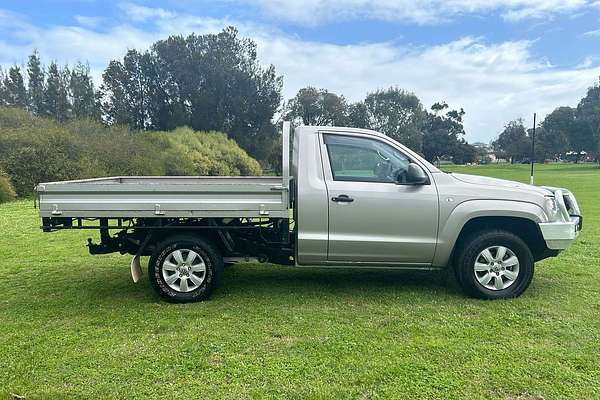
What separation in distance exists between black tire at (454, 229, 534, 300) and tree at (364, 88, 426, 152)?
54638mm

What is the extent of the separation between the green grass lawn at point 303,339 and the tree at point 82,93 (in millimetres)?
39495

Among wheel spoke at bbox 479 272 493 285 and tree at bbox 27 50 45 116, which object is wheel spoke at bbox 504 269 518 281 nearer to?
wheel spoke at bbox 479 272 493 285

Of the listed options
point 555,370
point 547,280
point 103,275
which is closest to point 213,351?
point 555,370

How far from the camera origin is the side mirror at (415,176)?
183 inches

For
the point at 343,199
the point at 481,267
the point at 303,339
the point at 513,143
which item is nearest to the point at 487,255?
the point at 481,267

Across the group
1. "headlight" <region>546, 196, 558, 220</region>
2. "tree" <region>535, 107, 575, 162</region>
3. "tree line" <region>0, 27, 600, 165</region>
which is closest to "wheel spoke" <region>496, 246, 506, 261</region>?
"headlight" <region>546, 196, 558, 220</region>

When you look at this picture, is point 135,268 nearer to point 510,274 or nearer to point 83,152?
point 510,274

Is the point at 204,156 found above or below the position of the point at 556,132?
below

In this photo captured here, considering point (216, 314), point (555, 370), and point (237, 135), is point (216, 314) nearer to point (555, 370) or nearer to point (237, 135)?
point (555, 370)

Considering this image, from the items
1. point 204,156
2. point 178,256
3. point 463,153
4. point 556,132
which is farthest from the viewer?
point 463,153

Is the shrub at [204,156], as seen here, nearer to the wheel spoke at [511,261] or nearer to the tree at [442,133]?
the wheel spoke at [511,261]

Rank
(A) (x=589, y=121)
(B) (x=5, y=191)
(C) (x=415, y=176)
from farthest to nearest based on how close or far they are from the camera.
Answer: (A) (x=589, y=121) → (B) (x=5, y=191) → (C) (x=415, y=176)

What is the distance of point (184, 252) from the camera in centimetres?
480

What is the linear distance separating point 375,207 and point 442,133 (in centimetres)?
7084
